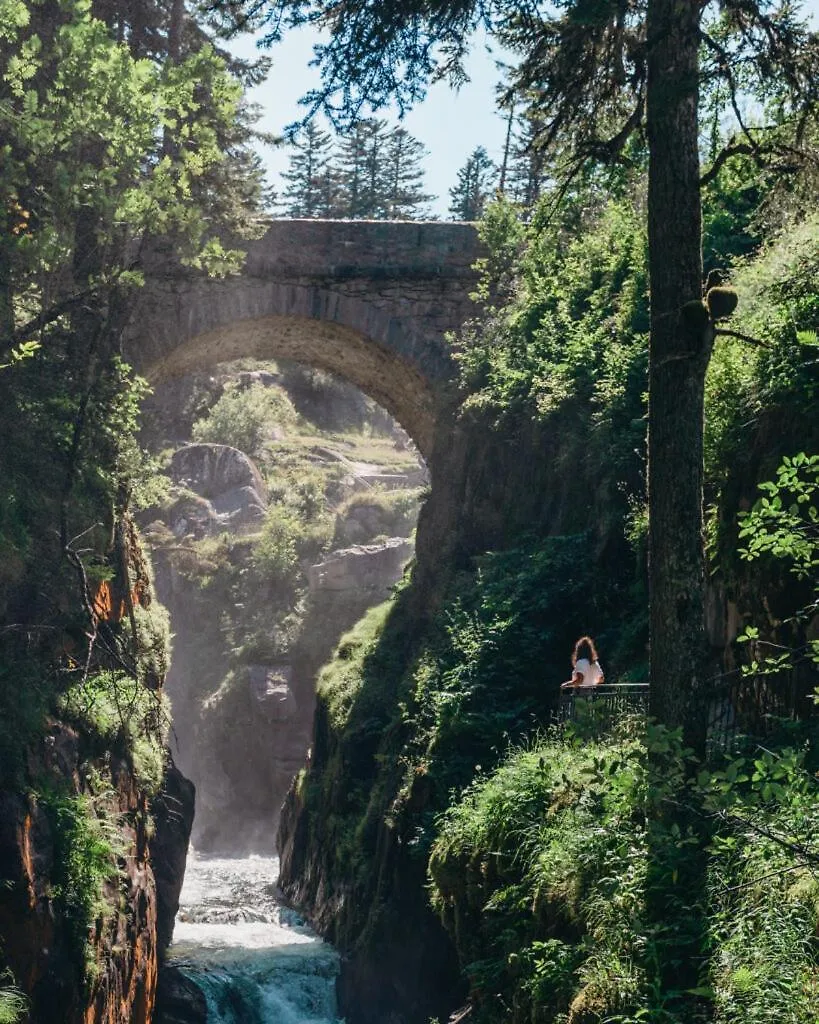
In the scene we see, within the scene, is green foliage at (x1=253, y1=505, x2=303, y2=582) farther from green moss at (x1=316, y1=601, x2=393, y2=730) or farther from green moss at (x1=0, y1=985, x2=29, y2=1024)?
green moss at (x1=0, y1=985, x2=29, y2=1024)

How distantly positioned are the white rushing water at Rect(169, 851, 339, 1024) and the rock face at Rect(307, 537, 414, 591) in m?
16.5

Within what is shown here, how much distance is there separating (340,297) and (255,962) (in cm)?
1020

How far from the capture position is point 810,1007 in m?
5.25

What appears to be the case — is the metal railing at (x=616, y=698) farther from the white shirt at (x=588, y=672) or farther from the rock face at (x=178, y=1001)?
the rock face at (x=178, y=1001)

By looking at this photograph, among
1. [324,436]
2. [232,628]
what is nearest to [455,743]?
[232,628]

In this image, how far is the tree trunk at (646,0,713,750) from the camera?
753cm

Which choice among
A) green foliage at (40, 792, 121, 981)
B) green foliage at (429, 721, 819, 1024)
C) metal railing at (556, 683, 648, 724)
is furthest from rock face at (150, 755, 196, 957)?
green foliage at (429, 721, 819, 1024)

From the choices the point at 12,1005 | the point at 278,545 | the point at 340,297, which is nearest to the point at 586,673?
the point at 12,1005

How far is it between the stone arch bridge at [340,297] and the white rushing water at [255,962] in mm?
8703

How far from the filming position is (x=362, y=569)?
38.1 meters

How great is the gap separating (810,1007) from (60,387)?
10.4 metres

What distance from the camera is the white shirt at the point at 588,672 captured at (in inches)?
435

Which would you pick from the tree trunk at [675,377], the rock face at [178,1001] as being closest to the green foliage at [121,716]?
the rock face at [178,1001]

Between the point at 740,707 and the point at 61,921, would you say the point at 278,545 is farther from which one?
the point at 740,707
